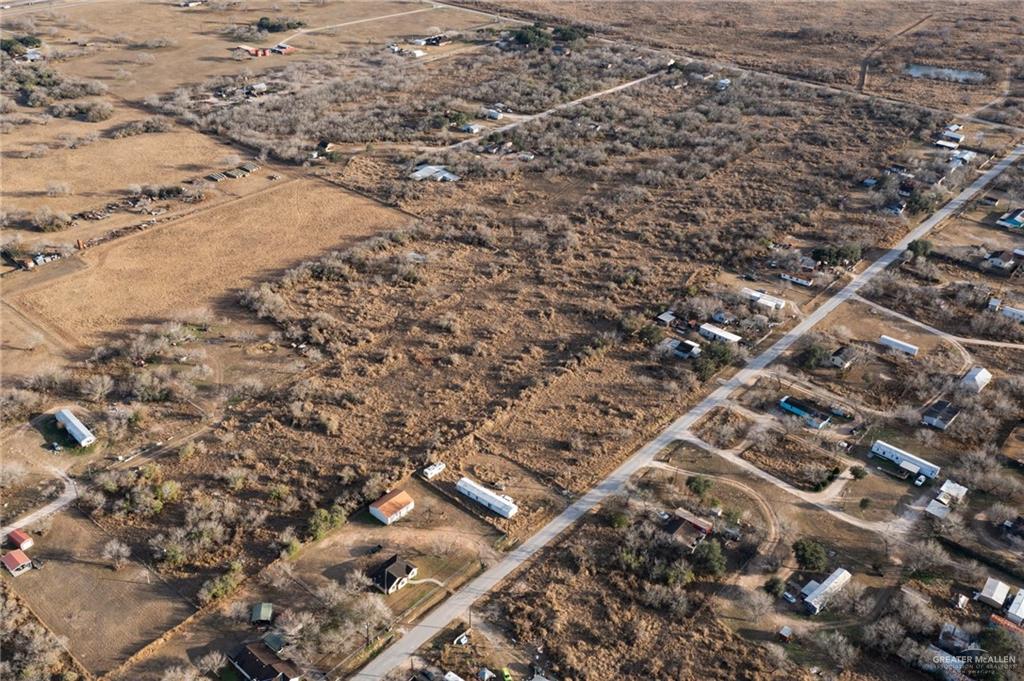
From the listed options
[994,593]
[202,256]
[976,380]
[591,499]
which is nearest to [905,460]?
[994,593]

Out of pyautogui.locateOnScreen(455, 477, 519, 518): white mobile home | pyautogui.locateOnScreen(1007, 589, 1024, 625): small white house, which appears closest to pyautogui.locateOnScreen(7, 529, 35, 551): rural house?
pyautogui.locateOnScreen(455, 477, 519, 518): white mobile home

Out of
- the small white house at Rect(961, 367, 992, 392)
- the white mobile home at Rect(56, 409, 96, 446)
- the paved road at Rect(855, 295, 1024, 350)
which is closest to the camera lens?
the white mobile home at Rect(56, 409, 96, 446)

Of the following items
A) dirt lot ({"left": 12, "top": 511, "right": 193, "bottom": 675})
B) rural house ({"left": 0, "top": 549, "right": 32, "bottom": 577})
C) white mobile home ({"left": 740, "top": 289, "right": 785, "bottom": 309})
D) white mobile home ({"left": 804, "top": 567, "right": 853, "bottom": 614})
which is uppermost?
white mobile home ({"left": 740, "top": 289, "right": 785, "bottom": 309})

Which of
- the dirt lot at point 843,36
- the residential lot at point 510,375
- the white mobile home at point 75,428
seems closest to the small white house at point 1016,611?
the residential lot at point 510,375

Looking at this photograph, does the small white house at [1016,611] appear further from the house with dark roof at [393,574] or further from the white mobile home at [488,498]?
the house with dark roof at [393,574]

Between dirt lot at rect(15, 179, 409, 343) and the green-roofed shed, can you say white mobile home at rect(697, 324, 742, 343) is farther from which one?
the green-roofed shed

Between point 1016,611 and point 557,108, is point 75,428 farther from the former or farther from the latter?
point 557,108
